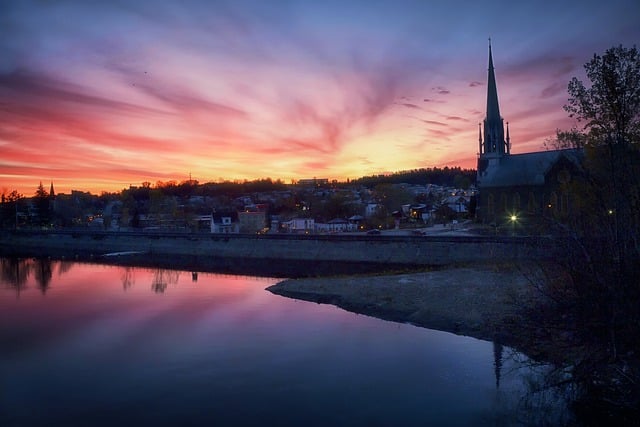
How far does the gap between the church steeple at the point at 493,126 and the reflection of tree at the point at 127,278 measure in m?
54.7

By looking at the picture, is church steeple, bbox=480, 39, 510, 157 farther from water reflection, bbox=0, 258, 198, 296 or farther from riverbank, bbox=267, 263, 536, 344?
water reflection, bbox=0, 258, 198, 296

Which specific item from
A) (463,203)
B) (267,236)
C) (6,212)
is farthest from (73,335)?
(6,212)

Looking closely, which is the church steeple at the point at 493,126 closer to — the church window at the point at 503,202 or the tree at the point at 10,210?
the church window at the point at 503,202

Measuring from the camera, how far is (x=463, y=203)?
4779 inches

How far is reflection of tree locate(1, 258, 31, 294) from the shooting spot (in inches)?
1614

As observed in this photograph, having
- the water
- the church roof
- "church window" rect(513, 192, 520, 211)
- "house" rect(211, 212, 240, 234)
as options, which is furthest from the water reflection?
the church roof

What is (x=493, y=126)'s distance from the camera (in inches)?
2990

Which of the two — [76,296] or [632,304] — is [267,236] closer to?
[76,296]

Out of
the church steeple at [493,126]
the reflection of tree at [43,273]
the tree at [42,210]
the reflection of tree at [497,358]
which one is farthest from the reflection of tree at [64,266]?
the tree at [42,210]

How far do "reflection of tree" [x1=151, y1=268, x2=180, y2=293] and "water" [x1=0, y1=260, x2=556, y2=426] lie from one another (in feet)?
31.9

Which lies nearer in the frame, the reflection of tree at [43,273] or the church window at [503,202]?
the reflection of tree at [43,273]

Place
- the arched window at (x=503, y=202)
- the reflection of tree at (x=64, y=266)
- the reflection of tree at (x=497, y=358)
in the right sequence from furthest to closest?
the arched window at (x=503, y=202) → the reflection of tree at (x=64, y=266) → the reflection of tree at (x=497, y=358)

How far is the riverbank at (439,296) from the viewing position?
20016 millimetres

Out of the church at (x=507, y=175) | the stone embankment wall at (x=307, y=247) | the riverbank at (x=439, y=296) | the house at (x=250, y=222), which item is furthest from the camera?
the house at (x=250, y=222)
